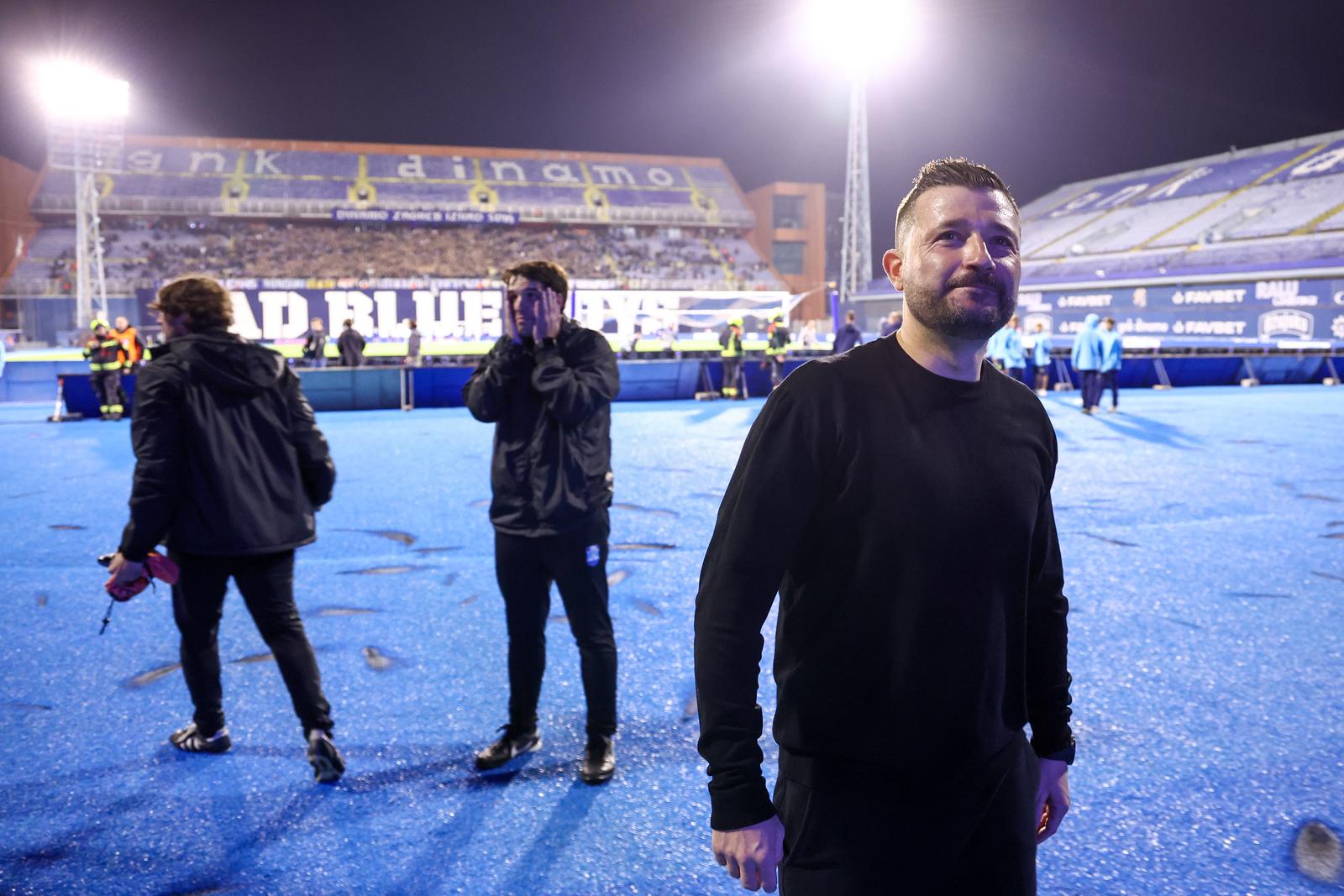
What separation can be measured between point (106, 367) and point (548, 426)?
1553cm

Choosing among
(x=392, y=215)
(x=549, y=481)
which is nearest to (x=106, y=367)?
(x=549, y=481)

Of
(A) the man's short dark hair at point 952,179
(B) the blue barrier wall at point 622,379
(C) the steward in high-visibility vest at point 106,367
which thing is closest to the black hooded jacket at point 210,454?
(A) the man's short dark hair at point 952,179

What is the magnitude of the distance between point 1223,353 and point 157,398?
999 inches

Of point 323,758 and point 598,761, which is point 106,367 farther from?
point 598,761

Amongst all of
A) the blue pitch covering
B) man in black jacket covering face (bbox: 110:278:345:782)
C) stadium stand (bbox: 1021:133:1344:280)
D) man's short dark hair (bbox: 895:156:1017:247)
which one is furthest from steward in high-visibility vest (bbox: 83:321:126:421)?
stadium stand (bbox: 1021:133:1344:280)

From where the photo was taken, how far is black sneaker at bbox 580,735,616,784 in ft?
10.8

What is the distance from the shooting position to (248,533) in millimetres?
3195

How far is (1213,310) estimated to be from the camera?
99.6ft

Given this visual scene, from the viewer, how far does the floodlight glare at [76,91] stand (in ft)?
101

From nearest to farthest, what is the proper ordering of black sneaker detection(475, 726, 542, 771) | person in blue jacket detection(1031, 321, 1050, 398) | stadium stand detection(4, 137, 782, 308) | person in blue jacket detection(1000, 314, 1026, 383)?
black sneaker detection(475, 726, 542, 771), person in blue jacket detection(1000, 314, 1026, 383), person in blue jacket detection(1031, 321, 1050, 398), stadium stand detection(4, 137, 782, 308)

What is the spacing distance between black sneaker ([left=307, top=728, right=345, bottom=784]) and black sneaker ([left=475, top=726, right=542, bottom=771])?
20.0 inches

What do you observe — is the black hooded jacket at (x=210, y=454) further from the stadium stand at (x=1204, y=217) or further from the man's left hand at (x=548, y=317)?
the stadium stand at (x=1204, y=217)

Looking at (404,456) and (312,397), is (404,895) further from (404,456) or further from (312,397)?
(312,397)

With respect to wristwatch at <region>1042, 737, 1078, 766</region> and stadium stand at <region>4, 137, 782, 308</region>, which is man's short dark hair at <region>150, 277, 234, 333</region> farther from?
stadium stand at <region>4, 137, 782, 308</region>
